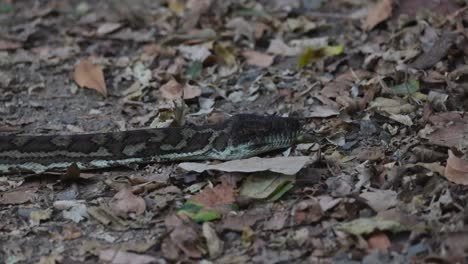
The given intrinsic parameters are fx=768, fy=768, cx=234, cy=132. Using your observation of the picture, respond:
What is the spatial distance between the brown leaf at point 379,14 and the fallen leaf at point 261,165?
3348mm

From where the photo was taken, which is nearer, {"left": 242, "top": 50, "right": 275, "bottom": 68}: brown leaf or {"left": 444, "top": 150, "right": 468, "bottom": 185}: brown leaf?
{"left": 444, "top": 150, "right": 468, "bottom": 185}: brown leaf

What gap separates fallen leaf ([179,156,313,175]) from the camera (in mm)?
5094

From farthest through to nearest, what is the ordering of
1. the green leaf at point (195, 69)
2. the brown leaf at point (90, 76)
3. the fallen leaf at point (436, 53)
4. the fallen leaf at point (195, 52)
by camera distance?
1. the fallen leaf at point (195, 52)
2. the green leaf at point (195, 69)
3. the brown leaf at point (90, 76)
4. the fallen leaf at point (436, 53)

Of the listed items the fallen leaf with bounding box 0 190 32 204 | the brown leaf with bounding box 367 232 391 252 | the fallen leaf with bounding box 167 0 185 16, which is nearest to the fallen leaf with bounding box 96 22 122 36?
the fallen leaf with bounding box 167 0 185 16

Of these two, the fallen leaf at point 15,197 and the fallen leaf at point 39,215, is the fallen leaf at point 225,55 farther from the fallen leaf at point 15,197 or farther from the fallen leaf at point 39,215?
the fallen leaf at point 39,215

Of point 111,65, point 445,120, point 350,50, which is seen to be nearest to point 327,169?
point 445,120

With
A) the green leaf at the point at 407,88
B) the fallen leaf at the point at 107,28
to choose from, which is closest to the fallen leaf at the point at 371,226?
the green leaf at the point at 407,88

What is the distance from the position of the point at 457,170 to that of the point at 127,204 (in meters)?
2.18

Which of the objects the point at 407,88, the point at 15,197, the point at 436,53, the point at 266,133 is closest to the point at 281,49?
the point at 436,53

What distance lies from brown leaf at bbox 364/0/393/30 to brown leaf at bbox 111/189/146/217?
13.0 feet

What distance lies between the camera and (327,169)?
17.7 feet

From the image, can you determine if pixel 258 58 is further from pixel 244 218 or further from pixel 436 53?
pixel 244 218

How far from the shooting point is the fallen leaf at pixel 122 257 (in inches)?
177

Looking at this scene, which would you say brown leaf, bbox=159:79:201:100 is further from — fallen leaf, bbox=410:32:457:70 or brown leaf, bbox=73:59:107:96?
fallen leaf, bbox=410:32:457:70
